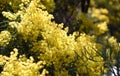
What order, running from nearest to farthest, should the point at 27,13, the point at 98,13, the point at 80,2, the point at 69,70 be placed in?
the point at 27,13
the point at 69,70
the point at 80,2
the point at 98,13

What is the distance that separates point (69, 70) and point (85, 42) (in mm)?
658

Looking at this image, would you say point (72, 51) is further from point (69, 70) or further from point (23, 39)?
point (23, 39)

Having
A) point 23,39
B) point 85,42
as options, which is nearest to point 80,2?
point 85,42

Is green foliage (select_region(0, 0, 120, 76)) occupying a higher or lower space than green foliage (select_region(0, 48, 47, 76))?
higher

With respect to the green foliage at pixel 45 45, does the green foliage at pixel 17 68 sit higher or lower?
lower

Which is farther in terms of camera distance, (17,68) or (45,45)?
(45,45)

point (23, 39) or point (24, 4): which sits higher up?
point (24, 4)

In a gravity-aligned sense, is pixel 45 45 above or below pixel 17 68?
above

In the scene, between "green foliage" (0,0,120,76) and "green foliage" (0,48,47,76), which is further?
"green foliage" (0,0,120,76)

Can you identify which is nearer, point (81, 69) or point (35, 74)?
point (35, 74)

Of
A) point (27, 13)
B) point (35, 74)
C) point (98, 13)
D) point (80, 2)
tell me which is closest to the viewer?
point (35, 74)

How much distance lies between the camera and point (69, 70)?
7871 millimetres

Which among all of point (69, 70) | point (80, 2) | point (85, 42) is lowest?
point (69, 70)

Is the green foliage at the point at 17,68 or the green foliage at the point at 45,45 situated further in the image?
the green foliage at the point at 45,45
